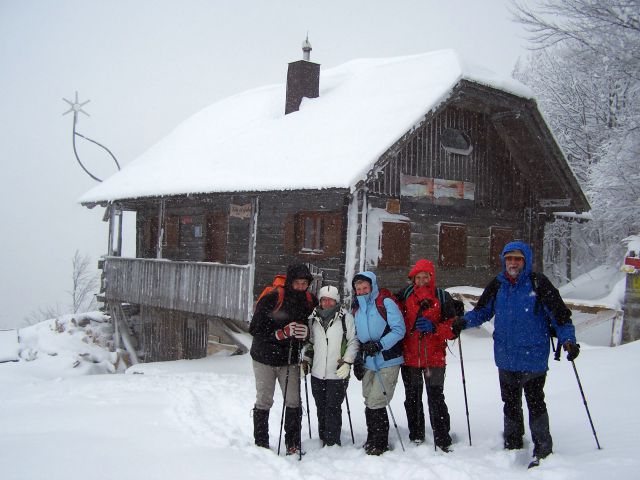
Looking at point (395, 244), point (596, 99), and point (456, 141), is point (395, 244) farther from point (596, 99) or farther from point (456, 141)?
point (596, 99)

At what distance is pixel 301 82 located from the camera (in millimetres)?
15406

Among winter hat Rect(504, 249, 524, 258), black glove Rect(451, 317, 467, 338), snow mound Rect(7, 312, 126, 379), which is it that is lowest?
snow mound Rect(7, 312, 126, 379)

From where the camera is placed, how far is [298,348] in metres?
5.61

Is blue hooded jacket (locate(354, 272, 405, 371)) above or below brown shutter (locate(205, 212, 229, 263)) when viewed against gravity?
below

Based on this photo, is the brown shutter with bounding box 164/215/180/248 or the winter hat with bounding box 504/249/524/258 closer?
the winter hat with bounding box 504/249/524/258

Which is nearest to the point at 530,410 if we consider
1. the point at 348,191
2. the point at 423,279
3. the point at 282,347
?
the point at 423,279

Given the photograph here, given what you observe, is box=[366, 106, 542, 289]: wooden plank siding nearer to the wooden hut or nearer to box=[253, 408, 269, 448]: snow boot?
the wooden hut

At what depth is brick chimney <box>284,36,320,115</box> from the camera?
605 inches

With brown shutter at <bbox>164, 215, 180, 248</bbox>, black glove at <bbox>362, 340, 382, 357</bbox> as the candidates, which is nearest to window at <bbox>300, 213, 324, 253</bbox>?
brown shutter at <bbox>164, 215, 180, 248</bbox>

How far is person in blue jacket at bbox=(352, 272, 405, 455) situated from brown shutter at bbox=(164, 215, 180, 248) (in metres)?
11.4

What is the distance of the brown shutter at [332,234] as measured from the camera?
11.4 meters

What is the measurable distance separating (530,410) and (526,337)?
2.00 ft

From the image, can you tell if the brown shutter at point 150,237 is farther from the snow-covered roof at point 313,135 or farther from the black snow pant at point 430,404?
the black snow pant at point 430,404

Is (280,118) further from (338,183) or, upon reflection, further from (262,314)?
(262,314)
